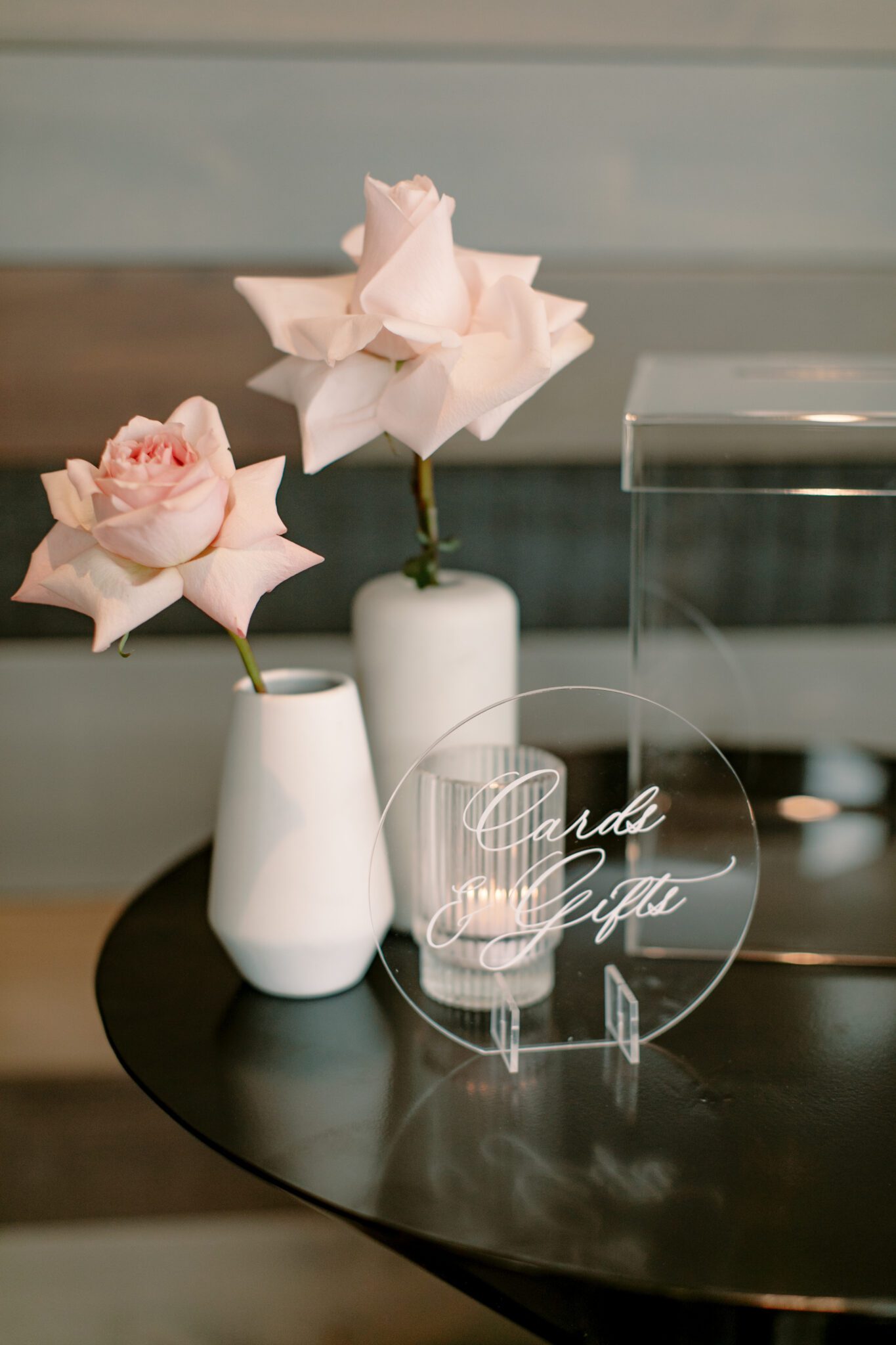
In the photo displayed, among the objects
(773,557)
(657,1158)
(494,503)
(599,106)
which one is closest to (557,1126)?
(657,1158)

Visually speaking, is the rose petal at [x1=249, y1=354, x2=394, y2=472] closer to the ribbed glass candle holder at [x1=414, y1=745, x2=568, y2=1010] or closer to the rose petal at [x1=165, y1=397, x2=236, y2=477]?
the rose petal at [x1=165, y1=397, x2=236, y2=477]

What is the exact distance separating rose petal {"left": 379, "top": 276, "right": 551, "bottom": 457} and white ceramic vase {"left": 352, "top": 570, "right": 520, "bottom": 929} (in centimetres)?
11

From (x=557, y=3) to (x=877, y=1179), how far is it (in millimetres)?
1021

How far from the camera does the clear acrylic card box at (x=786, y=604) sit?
626mm

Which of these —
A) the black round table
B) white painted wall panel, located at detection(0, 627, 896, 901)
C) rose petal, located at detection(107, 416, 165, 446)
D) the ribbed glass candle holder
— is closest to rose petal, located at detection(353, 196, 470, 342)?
rose petal, located at detection(107, 416, 165, 446)

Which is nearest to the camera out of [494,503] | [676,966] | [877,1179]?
[877,1179]

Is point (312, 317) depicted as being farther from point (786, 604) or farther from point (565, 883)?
point (786, 604)

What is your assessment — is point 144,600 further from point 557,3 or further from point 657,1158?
point 557,3

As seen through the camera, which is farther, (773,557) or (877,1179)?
(773,557)

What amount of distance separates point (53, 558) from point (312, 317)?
0.60 feet

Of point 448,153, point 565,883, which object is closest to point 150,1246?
point 565,883

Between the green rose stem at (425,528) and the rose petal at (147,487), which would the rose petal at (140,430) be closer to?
the rose petal at (147,487)

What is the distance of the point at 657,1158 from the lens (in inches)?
19.6

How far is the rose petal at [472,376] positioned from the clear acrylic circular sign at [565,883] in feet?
0.48
